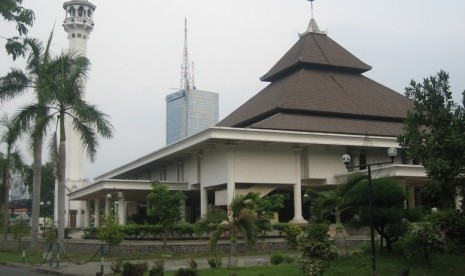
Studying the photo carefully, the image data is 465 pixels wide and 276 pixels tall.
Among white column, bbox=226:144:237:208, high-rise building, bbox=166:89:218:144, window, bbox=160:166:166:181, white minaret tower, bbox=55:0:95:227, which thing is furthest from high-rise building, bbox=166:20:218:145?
white column, bbox=226:144:237:208

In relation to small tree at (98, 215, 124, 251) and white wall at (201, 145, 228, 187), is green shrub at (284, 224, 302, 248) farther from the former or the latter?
small tree at (98, 215, 124, 251)

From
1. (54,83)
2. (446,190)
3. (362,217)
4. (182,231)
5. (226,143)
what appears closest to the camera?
(446,190)

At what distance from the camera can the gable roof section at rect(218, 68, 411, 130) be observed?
117 feet

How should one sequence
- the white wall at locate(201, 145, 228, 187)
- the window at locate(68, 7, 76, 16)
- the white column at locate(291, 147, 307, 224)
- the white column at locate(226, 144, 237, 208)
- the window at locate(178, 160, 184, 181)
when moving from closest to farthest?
the white column at locate(226, 144, 237, 208) < the white column at locate(291, 147, 307, 224) < the white wall at locate(201, 145, 228, 187) < the window at locate(178, 160, 184, 181) < the window at locate(68, 7, 76, 16)

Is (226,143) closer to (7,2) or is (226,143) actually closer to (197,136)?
(197,136)

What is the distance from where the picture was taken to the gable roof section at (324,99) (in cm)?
3559

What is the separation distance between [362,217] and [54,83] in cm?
1507

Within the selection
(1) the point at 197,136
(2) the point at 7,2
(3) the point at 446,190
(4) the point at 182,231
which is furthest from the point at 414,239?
(1) the point at 197,136

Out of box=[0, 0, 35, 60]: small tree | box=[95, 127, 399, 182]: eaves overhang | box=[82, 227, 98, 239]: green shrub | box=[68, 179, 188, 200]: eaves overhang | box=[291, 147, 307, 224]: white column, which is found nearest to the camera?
box=[0, 0, 35, 60]: small tree

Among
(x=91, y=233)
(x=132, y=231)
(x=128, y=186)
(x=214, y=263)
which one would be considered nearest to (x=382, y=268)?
(x=214, y=263)

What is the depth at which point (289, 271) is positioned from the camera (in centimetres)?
1427

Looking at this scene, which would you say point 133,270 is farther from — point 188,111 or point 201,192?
point 188,111

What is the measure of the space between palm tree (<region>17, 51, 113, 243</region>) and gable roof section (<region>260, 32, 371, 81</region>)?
18714 mm

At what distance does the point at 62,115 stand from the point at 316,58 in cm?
2130
